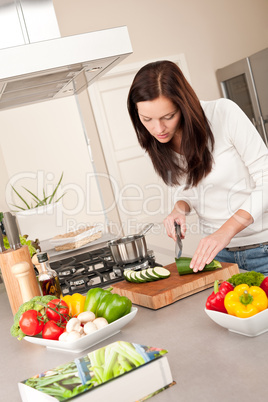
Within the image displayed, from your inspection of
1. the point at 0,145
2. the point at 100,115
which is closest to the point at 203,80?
the point at 100,115

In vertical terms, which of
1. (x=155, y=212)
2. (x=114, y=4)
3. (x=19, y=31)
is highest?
(x=114, y=4)

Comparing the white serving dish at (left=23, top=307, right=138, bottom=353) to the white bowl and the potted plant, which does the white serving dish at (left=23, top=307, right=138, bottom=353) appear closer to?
the white bowl

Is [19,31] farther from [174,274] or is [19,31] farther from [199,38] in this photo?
[199,38]

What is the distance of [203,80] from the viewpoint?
6.41 metres

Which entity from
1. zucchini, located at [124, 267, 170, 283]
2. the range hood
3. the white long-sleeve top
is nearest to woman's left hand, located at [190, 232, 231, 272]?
zucchini, located at [124, 267, 170, 283]

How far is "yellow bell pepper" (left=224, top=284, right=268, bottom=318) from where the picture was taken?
1081mm

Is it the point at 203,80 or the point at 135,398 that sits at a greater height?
the point at 203,80

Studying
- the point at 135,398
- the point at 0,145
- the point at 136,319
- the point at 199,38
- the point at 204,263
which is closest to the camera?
the point at 135,398

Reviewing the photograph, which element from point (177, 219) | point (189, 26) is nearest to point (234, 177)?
point (177, 219)

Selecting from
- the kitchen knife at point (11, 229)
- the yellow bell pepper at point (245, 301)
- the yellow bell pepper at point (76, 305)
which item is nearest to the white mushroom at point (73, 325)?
the yellow bell pepper at point (76, 305)

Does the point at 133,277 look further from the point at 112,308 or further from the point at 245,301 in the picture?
the point at 245,301

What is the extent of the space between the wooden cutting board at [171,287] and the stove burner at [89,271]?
0.20 metres

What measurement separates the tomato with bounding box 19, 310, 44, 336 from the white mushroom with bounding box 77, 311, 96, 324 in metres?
0.13

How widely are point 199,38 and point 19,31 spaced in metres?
4.94
